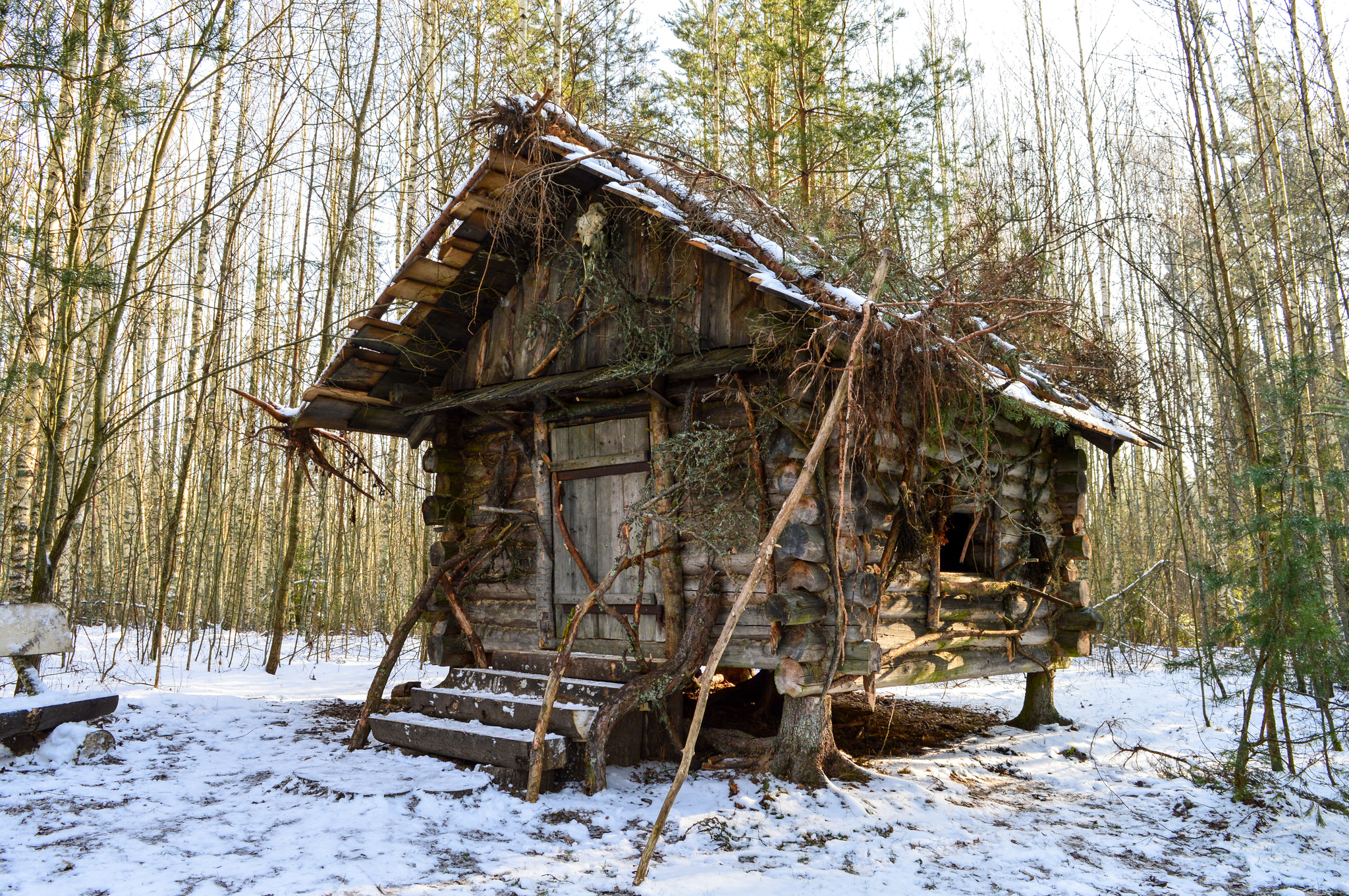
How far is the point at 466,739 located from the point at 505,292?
4.24m

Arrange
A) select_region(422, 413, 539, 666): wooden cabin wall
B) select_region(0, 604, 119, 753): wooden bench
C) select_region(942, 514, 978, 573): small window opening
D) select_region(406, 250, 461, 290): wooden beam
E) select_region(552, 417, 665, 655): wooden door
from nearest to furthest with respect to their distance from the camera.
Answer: select_region(0, 604, 119, 753): wooden bench < select_region(552, 417, 665, 655): wooden door < select_region(406, 250, 461, 290): wooden beam < select_region(422, 413, 539, 666): wooden cabin wall < select_region(942, 514, 978, 573): small window opening

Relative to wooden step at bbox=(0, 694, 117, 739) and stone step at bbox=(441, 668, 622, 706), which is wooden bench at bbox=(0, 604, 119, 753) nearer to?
wooden step at bbox=(0, 694, 117, 739)

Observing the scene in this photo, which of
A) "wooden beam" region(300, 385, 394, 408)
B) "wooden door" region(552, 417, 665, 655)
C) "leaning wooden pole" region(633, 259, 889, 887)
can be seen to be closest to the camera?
"leaning wooden pole" region(633, 259, 889, 887)

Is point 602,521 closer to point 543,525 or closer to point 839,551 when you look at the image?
point 543,525

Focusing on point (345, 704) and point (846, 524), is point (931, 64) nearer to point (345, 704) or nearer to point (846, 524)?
point (846, 524)

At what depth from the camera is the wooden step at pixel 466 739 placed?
6.36 m

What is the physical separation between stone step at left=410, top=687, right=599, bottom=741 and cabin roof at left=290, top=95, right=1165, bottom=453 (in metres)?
2.66

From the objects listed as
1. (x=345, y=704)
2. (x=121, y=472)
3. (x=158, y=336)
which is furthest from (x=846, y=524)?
(x=121, y=472)

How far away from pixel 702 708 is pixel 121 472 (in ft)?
71.5

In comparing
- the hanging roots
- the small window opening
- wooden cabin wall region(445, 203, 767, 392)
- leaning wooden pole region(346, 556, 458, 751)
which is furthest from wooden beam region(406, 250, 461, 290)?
the small window opening

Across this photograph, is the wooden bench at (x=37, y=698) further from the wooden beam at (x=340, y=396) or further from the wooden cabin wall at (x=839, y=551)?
the wooden cabin wall at (x=839, y=551)

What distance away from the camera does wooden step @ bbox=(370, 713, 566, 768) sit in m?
6.36

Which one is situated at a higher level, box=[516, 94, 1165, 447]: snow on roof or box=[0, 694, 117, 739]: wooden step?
box=[516, 94, 1165, 447]: snow on roof

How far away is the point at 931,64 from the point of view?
40.4 feet
